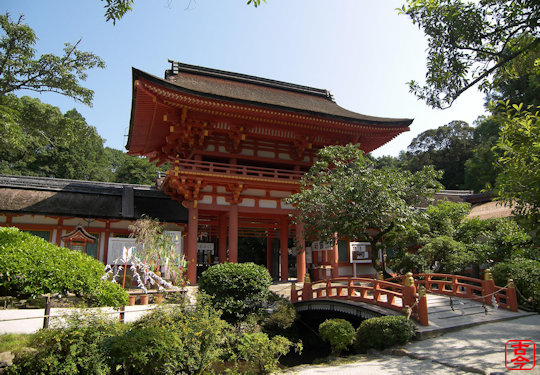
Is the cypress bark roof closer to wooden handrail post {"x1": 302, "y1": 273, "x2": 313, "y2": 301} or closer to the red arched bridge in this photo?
wooden handrail post {"x1": 302, "y1": 273, "x2": 313, "y2": 301}

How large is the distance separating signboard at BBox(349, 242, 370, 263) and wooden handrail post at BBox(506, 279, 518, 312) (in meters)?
6.88

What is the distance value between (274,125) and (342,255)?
7852 millimetres

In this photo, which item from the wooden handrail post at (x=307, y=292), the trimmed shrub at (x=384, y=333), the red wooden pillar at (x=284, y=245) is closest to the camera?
the trimmed shrub at (x=384, y=333)

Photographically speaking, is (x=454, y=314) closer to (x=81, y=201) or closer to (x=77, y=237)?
(x=77, y=237)

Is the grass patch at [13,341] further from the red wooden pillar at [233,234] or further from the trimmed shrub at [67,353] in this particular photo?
the red wooden pillar at [233,234]

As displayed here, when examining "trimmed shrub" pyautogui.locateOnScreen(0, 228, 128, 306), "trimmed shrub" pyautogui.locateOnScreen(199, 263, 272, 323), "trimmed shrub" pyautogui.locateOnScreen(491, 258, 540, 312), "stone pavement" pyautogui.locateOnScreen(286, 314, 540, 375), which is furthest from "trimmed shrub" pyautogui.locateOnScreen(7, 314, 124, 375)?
"trimmed shrub" pyautogui.locateOnScreen(491, 258, 540, 312)

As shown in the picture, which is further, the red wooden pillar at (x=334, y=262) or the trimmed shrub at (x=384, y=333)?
the red wooden pillar at (x=334, y=262)

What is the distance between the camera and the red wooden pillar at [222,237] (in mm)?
17984

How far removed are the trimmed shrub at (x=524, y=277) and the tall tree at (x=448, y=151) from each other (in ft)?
118

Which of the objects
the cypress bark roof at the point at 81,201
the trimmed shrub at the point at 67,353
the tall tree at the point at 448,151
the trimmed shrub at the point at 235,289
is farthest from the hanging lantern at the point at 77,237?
the tall tree at the point at 448,151

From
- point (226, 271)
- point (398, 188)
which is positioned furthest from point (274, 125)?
point (226, 271)

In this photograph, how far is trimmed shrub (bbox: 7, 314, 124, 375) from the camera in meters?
5.62

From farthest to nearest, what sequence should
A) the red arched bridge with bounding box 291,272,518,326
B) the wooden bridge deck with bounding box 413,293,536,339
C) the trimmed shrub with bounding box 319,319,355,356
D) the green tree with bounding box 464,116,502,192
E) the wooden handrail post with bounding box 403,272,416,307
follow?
the green tree with bounding box 464,116,502,192 → the wooden handrail post with bounding box 403,272,416,307 → the red arched bridge with bounding box 291,272,518,326 → the trimmed shrub with bounding box 319,319,355,356 → the wooden bridge deck with bounding box 413,293,536,339

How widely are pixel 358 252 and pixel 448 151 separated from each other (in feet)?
123
